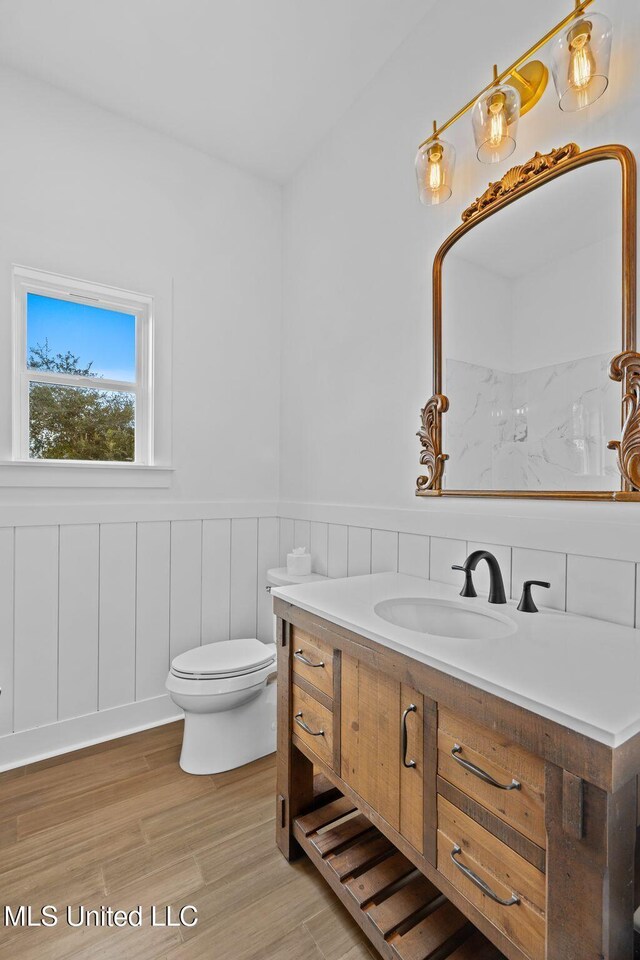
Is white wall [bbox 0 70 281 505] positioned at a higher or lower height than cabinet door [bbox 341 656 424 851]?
higher

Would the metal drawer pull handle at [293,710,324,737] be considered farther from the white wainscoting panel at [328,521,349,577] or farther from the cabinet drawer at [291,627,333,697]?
the white wainscoting panel at [328,521,349,577]

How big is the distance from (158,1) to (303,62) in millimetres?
569

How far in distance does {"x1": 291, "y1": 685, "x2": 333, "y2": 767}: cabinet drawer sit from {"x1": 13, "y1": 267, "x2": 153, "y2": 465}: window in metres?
1.39

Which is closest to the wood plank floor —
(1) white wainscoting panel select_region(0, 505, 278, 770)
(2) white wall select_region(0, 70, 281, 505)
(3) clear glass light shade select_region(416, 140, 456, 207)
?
(1) white wainscoting panel select_region(0, 505, 278, 770)

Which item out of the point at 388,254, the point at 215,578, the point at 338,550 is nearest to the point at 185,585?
the point at 215,578

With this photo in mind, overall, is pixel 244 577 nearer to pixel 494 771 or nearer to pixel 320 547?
pixel 320 547

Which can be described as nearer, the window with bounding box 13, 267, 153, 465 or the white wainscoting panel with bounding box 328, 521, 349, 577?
the window with bounding box 13, 267, 153, 465

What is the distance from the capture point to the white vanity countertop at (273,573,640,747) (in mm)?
696

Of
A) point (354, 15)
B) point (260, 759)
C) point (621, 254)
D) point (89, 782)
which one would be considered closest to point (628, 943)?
point (621, 254)

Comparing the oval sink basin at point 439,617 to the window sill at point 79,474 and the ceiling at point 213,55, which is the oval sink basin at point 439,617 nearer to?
the window sill at point 79,474

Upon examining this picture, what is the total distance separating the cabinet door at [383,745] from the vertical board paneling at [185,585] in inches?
53.2

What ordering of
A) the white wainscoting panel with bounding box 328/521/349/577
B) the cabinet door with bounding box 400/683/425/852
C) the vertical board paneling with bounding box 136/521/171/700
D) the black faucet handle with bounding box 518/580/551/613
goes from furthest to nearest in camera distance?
the vertical board paneling with bounding box 136/521/171/700 → the white wainscoting panel with bounding box 328/521/349/577 → the black faucet handle with bounding box 518/580/551/613 → the cabinet door with bounding box 400/683/425/852

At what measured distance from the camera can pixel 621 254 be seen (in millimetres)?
1145

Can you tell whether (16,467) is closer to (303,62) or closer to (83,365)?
(83,365)
